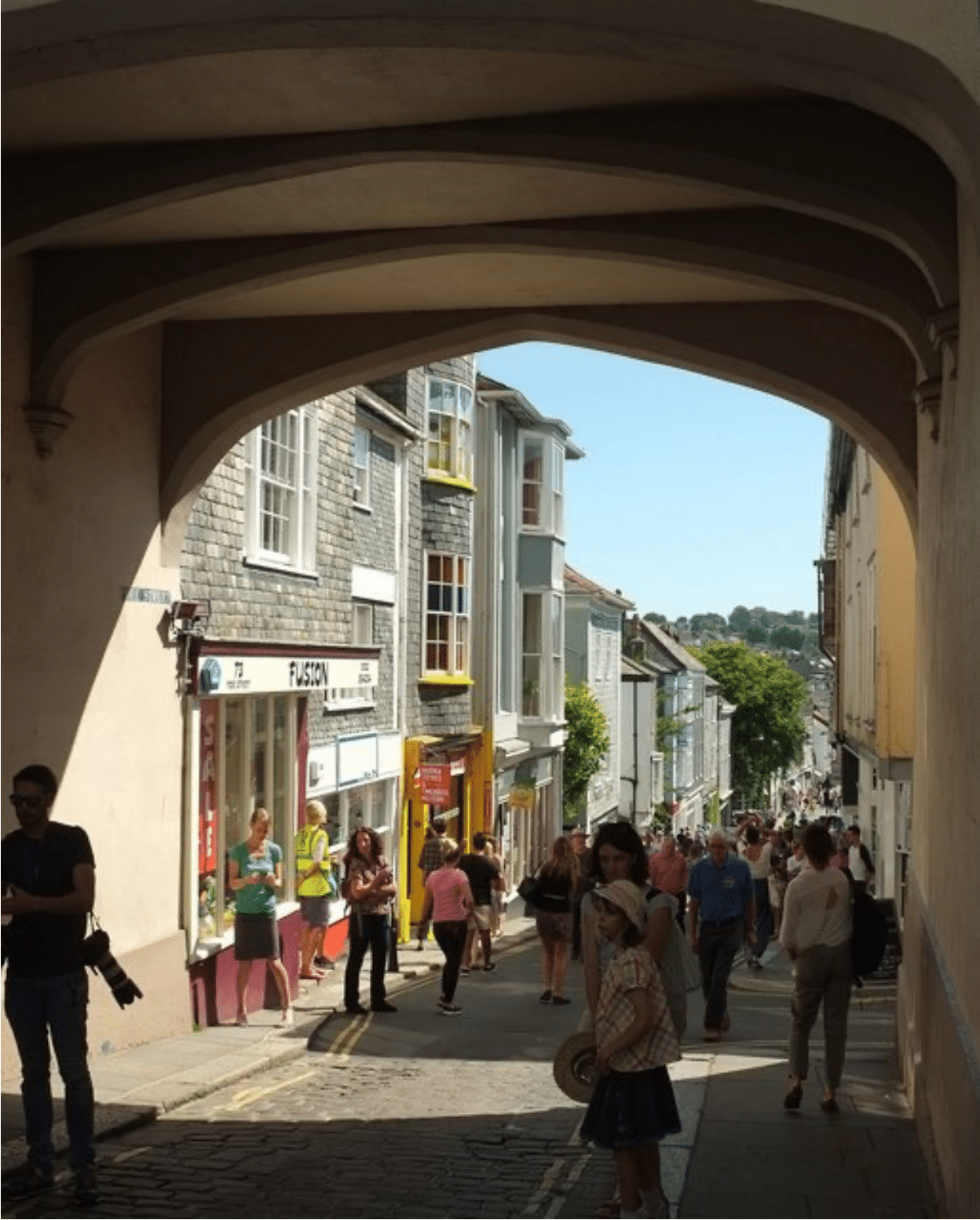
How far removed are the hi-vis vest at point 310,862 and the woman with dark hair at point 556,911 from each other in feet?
7.11

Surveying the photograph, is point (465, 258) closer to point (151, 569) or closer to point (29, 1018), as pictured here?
point (151, 569)

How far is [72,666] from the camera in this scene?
11.8 metres

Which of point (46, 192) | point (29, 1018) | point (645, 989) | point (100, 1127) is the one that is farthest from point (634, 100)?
point (100, 1127)

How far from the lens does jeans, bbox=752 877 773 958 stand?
2102 centimetres

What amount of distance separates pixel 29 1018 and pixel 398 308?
6944 millimetres

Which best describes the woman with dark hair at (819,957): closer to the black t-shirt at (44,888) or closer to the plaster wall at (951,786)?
the plaster wall at (951,786)

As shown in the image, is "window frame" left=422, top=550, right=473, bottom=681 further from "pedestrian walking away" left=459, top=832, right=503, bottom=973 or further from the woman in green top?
the woman in green top

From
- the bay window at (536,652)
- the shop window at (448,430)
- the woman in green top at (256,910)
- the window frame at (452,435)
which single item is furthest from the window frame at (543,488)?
the woman in green top at (256,910)

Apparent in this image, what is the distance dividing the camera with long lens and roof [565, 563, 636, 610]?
143 ft

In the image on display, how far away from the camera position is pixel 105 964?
7992 millimetres

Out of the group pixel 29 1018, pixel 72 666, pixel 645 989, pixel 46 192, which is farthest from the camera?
pixel 72 666

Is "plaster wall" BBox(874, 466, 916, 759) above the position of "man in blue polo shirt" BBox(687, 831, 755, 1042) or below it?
above

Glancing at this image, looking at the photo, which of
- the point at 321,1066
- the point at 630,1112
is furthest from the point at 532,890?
the point at 630,1112

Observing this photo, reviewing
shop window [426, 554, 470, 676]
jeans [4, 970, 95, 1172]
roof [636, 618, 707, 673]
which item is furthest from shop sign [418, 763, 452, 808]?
roof [636, 618, 707, 673]
